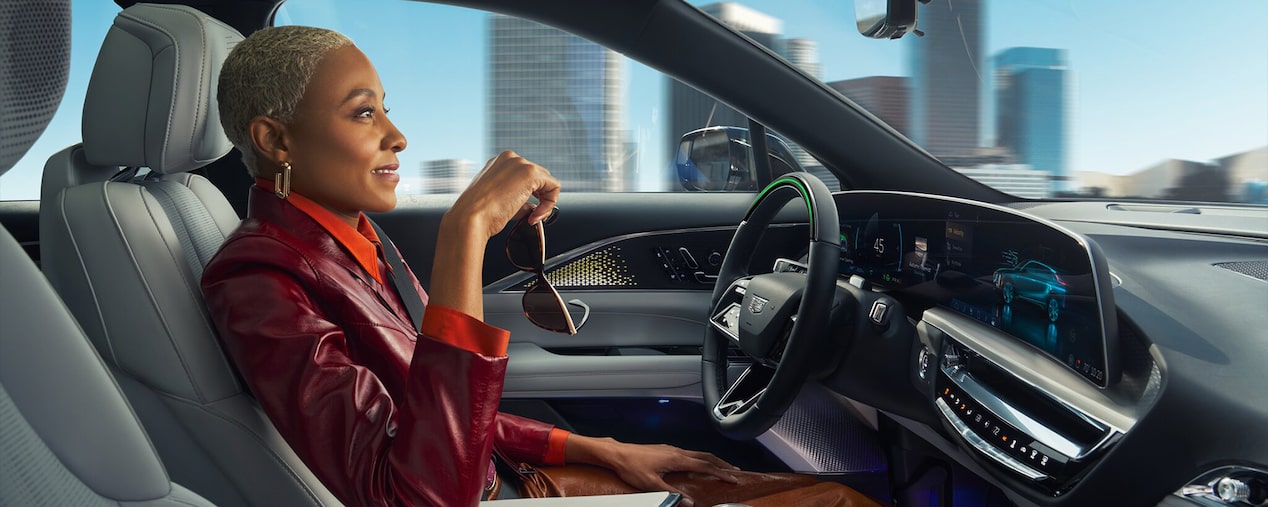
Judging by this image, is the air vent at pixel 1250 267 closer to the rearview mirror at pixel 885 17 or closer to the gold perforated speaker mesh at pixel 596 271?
the rearview mirror at pixel 885 17

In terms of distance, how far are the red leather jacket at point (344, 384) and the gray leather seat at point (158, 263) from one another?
0.06 meters

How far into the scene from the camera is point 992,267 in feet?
4.94

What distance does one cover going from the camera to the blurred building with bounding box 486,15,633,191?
2650mm

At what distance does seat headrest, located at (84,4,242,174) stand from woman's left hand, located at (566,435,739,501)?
30.2 inches

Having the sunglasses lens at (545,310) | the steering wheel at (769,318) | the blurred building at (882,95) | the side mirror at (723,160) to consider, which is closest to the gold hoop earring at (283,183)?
the sunglasses lens at (545,310)

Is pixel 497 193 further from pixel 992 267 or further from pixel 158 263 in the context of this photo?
pixel 992 267

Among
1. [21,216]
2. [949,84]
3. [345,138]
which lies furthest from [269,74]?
[21,216]

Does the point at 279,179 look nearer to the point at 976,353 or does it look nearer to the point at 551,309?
the point at 551,309

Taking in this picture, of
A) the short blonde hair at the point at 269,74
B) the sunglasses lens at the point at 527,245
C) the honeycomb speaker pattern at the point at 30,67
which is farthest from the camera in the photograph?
the sunglasses lens at the point at 527,245

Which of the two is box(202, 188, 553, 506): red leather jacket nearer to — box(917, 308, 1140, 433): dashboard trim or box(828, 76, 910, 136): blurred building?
box(917, 308, 1140, 433): dashboard trim

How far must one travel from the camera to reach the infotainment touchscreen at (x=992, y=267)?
122cm

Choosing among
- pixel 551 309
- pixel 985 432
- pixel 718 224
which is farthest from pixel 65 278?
pixel 718 224

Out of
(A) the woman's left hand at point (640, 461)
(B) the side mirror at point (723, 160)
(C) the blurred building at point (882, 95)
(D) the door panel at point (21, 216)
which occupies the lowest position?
(A) the woman's left hand at point (640, 461)

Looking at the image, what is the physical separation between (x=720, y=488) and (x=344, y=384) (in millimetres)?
743
